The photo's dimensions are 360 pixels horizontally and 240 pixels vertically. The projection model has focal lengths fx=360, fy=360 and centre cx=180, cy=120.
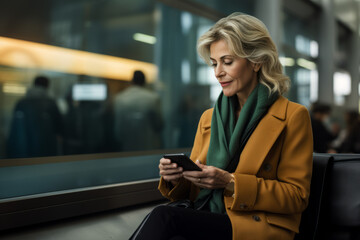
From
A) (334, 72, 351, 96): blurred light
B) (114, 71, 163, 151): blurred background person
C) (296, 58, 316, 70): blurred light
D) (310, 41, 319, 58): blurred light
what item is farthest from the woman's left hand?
(334, 72, 351, 96): blurred light

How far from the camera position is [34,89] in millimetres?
3271

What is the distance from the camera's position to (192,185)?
2135 millimetres

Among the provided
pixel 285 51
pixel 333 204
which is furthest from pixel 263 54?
pixel 285 51

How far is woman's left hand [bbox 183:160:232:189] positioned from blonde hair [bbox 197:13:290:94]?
1.80 ft

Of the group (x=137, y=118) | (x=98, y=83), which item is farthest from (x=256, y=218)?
(x=137, y=118)

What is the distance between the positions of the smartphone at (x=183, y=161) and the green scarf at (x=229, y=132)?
0.19m

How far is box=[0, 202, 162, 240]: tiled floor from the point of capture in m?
2.96

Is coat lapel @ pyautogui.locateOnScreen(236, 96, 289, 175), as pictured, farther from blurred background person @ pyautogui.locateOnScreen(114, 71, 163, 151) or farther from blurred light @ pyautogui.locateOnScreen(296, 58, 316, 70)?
blurred light @ pyautogui.locateOnScreen(296, 58, 316, 70)

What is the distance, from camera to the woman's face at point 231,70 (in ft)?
6.48

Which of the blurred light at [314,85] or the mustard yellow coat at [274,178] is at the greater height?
the blurred light at [314,85]

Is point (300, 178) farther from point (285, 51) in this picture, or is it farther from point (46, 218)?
point (285, 51)

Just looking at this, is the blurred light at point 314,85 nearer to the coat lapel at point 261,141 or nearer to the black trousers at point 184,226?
the coat lapel at point 261,141

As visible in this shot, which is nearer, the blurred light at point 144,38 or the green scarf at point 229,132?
the green scarf at point 229,132

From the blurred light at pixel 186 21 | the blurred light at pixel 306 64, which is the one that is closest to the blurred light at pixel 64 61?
the blurred light at pixel 186 21
